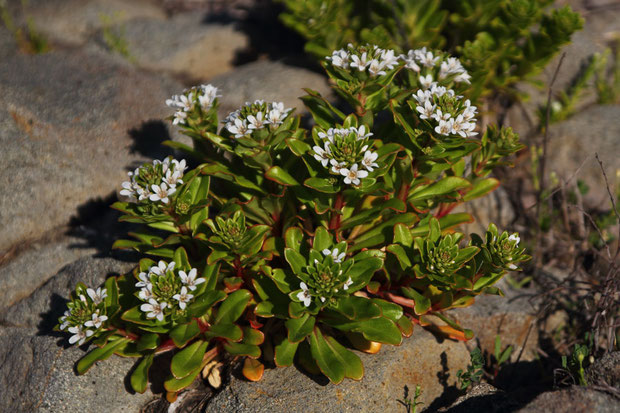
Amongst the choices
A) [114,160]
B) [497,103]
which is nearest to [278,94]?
[114,160]

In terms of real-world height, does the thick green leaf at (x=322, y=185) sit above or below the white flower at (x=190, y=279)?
above

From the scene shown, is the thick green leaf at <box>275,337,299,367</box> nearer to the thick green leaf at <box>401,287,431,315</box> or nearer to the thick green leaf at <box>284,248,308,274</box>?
the thick green leaf at <box>284,248,308,274</box>

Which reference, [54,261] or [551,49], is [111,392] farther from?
→ [551,49]

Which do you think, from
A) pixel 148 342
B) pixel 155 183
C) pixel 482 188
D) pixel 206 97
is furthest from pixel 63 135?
pixel 482 188

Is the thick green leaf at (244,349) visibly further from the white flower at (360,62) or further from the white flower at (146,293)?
the white flower at (360,62)

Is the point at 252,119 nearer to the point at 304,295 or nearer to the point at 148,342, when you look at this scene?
the point at 304,295

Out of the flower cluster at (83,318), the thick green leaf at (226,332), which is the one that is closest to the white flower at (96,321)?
the flower cluster at (83,318)
